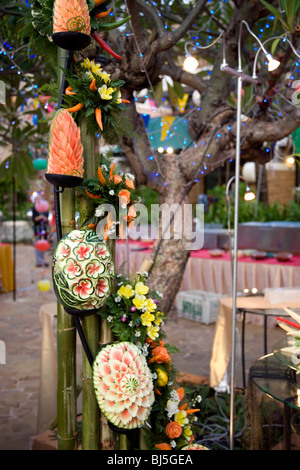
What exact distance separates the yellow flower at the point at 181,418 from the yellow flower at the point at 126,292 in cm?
51

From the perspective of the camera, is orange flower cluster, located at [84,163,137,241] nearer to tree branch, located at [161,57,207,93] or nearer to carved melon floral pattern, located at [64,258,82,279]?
carved melon floral pattern, located at [64,258,82,279]

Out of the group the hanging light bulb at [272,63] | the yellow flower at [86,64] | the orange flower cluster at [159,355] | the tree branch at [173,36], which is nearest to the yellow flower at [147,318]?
the orange flower cluster at [159,355]

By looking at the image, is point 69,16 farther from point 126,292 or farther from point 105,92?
point 126,292

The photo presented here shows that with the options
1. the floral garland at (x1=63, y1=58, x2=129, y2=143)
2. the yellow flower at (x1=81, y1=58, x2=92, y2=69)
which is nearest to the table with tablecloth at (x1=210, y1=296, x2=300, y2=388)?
the floral garland at (x1=63, y1=58, x2=129, y2=143)

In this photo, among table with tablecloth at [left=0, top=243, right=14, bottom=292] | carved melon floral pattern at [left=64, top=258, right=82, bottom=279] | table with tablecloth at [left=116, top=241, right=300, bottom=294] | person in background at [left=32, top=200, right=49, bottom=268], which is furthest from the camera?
person in background at [left=32, top=200, right=49, bottom=268]

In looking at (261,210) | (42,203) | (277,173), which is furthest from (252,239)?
(277,173)

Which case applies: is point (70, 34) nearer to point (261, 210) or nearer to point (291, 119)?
point (291, 119)

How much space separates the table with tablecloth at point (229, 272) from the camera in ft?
17.5

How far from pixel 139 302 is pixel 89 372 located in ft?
0.99

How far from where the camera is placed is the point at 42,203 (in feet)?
23.4

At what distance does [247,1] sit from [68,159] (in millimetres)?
2118

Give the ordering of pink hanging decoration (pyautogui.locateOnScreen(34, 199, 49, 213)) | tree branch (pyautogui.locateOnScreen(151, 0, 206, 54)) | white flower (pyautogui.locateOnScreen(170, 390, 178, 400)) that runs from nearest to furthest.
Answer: white flower (pyautogui.locateOnScreen(170, 390, 178, 400)), tree branch (pyautogui.locateOnScreen(151, 0, 206, 54)), pink hanging decoration (pyautogui.locateOnScreen(34, 199, 49, 213))

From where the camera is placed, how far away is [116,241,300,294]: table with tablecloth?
5.35m

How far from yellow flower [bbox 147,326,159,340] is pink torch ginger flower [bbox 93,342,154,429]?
16 centimetres
